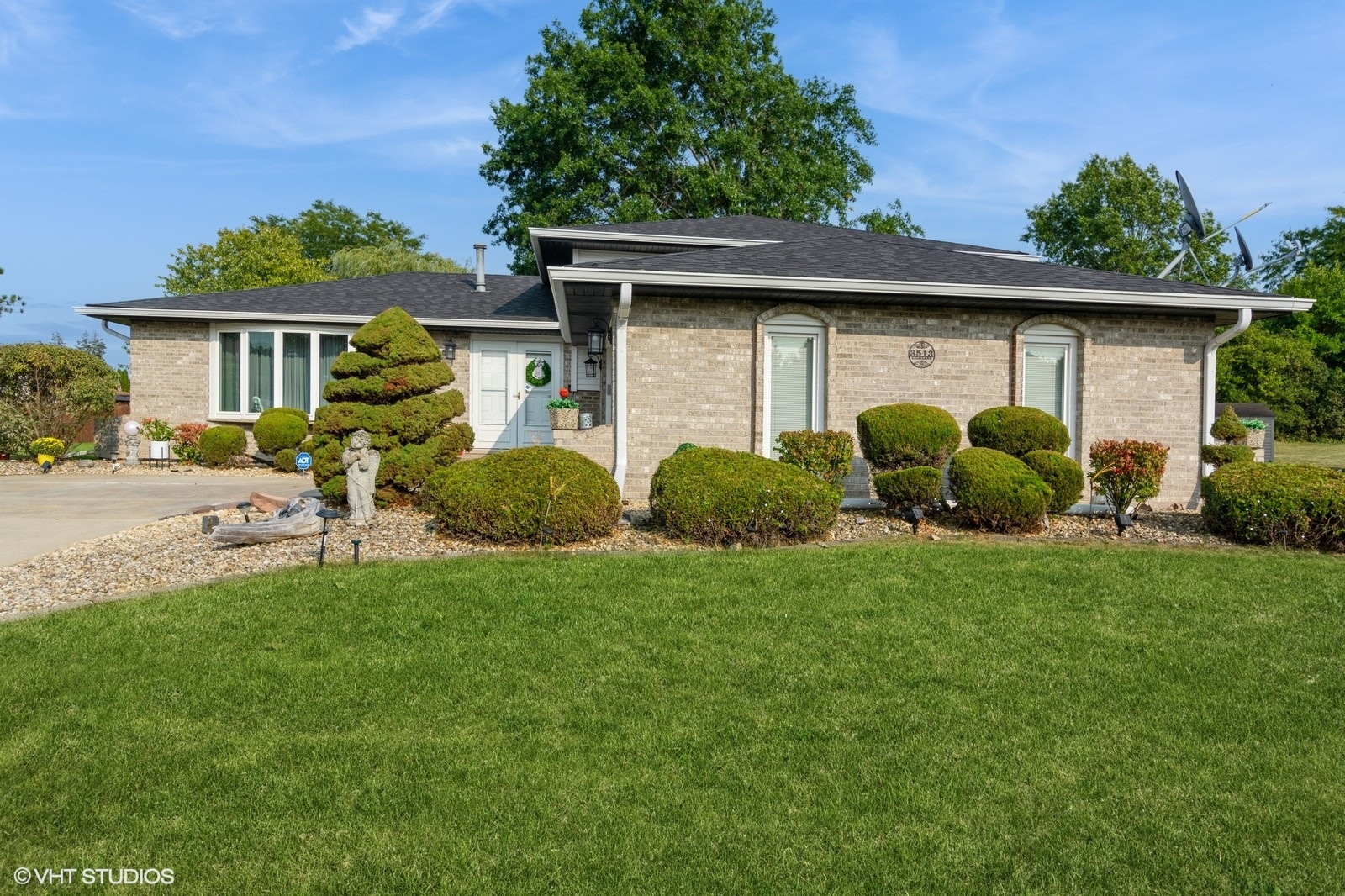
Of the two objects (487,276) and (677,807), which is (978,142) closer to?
(487,276)

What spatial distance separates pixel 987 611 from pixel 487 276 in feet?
57.2

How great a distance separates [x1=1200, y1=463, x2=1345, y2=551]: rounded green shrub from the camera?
8055mm

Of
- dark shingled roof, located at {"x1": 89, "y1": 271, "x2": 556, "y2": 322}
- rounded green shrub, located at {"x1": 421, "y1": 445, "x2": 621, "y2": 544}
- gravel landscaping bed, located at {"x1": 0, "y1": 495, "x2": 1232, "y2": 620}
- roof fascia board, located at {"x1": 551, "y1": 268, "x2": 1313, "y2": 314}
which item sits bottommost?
gravel landscaping bed, located at {"x1": 0, "y1": 495, "x2": 1232, "y2": 620}

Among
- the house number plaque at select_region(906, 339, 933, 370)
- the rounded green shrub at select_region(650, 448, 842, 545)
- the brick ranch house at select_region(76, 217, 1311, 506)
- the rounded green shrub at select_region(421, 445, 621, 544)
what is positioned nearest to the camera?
the rounded green shrub at select_region(421, 445, 621, 544)

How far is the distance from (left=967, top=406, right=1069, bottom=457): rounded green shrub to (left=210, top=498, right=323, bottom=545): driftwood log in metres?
7.36

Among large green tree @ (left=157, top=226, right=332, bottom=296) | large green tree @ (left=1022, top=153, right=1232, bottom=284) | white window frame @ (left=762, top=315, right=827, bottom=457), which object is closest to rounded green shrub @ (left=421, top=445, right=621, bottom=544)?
white window frame @ (left=762, top=315, right=827, bottom=457)

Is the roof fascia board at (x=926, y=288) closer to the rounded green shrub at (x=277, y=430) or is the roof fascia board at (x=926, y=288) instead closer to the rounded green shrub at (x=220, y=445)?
the rounded green shrub at (x=277, y=430)

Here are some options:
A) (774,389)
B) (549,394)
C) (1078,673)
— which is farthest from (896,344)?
(549,394)

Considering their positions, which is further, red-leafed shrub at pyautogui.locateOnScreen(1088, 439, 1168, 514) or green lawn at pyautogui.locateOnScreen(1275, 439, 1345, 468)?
green lawn at pyautogui.locateOnScreen(1275, 439, 1345, 468)

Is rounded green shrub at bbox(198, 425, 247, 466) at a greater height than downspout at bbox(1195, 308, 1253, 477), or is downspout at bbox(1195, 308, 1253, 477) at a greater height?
downspout at bbox(1195, 308, 1253, 477)

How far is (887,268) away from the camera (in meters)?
11.3

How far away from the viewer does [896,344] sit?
11.1 meters

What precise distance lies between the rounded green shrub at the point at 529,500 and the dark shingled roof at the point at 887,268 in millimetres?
3044

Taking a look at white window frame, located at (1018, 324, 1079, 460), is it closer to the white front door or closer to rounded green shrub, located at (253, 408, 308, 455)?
the white front door
